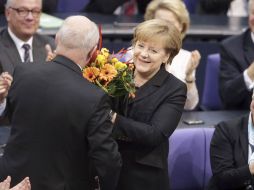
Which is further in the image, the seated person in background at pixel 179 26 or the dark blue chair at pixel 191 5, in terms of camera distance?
the dark blue chair at pixel 191 5

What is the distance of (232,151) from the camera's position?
3.42 metres

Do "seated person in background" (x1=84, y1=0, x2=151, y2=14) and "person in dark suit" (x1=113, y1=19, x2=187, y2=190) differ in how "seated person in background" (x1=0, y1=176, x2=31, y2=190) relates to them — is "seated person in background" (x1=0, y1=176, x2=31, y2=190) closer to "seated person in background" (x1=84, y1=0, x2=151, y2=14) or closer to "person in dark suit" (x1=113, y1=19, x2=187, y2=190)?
"person in dark suit" (x1=113, y1=19, x2=187, y2=190)

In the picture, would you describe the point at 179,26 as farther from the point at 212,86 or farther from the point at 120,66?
the point at 120,66

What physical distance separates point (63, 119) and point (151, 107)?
1.77ft

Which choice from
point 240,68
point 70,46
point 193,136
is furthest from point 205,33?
point 70,46

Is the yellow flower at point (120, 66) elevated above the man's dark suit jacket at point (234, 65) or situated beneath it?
elevated above

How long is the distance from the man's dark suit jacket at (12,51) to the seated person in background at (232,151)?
4.15 ft

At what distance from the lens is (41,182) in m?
2.74

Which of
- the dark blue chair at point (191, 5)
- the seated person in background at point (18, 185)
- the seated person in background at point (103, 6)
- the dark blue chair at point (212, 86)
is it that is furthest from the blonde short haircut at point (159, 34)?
the dark blue chair at point (191, 5)

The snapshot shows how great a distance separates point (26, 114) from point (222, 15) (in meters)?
3.88

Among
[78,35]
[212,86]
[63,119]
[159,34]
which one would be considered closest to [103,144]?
[63,119]

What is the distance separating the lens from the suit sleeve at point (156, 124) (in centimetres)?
294

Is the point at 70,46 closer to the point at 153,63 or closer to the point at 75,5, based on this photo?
the point at 153,63

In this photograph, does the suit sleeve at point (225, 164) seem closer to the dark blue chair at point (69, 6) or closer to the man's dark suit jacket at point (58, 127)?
the man's dark suit jacket at point (58, 127)
